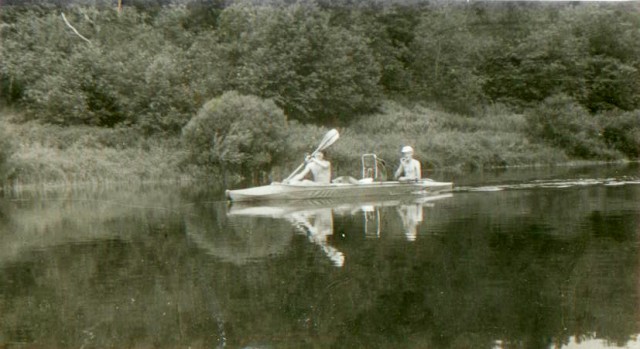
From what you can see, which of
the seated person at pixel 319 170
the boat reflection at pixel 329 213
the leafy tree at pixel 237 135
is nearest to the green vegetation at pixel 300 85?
the leafy tree at pixel 237 135

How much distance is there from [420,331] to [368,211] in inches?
543

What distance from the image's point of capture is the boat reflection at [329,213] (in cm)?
1799

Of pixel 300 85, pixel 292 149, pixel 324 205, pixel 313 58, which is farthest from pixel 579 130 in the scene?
pixel 324 205

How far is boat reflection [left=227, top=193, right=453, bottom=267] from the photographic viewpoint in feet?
59.0

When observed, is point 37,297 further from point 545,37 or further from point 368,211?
point 545,37

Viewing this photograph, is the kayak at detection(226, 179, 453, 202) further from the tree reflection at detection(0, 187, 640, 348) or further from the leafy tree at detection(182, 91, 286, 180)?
the leafy tree at detection(182, 91, 286, 180)

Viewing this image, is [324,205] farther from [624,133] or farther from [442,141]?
[624,133]

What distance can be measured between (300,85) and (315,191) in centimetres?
2468

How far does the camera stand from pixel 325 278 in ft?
42.2

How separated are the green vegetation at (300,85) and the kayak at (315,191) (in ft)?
34.7

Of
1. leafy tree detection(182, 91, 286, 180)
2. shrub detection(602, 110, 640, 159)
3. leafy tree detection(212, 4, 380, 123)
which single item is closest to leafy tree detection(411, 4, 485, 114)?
leafy tree detection(212, 4, 380, 123)

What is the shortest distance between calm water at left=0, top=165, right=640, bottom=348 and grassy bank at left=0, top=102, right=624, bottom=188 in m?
12.8

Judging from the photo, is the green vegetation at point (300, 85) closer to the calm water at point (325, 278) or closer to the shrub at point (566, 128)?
the shrub at point (566, 128)

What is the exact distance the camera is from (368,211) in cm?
2364
